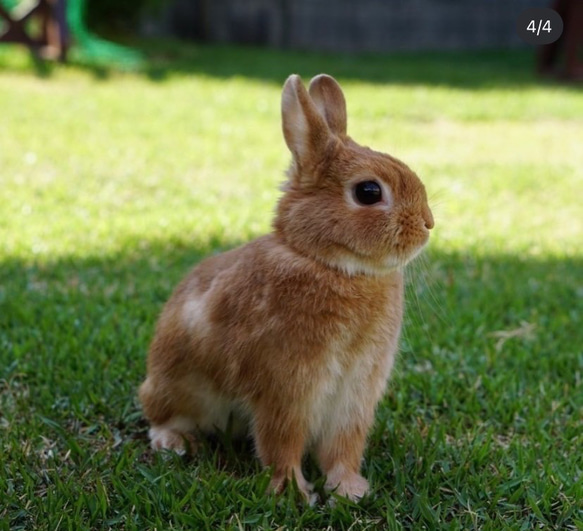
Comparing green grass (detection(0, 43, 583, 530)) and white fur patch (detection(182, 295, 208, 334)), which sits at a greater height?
white fur patch (detection(182, 295, 208, 334))

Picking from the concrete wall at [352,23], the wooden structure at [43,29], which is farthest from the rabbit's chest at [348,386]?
the concrete wall at [352,23]

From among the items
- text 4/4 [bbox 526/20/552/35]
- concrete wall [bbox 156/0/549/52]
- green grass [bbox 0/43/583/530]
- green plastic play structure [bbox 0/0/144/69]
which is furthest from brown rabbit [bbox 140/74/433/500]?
concrete wall [bbox 156/0/549/52]

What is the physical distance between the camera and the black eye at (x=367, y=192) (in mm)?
2137

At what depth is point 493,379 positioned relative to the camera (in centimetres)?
309

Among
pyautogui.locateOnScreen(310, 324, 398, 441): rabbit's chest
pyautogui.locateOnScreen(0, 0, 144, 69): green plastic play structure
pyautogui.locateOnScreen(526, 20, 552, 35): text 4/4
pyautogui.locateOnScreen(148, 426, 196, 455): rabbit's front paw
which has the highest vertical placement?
pyautogui.locateOnScreen(526, 20, 552, 35): text 4/4

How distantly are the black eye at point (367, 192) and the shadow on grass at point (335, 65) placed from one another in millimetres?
7880

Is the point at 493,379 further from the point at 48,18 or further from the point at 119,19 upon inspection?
the point at 119,19

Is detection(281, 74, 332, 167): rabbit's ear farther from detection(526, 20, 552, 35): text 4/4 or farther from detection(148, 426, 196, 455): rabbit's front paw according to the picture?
detection(526, 20, 552, 35): text 4/4

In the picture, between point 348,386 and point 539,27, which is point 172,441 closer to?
point 348,386

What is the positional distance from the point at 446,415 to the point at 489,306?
1114 millimetres

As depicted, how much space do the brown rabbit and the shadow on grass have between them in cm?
775

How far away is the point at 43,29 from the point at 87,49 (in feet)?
3.02

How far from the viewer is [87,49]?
35.3 feet

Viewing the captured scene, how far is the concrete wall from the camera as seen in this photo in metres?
14.9
